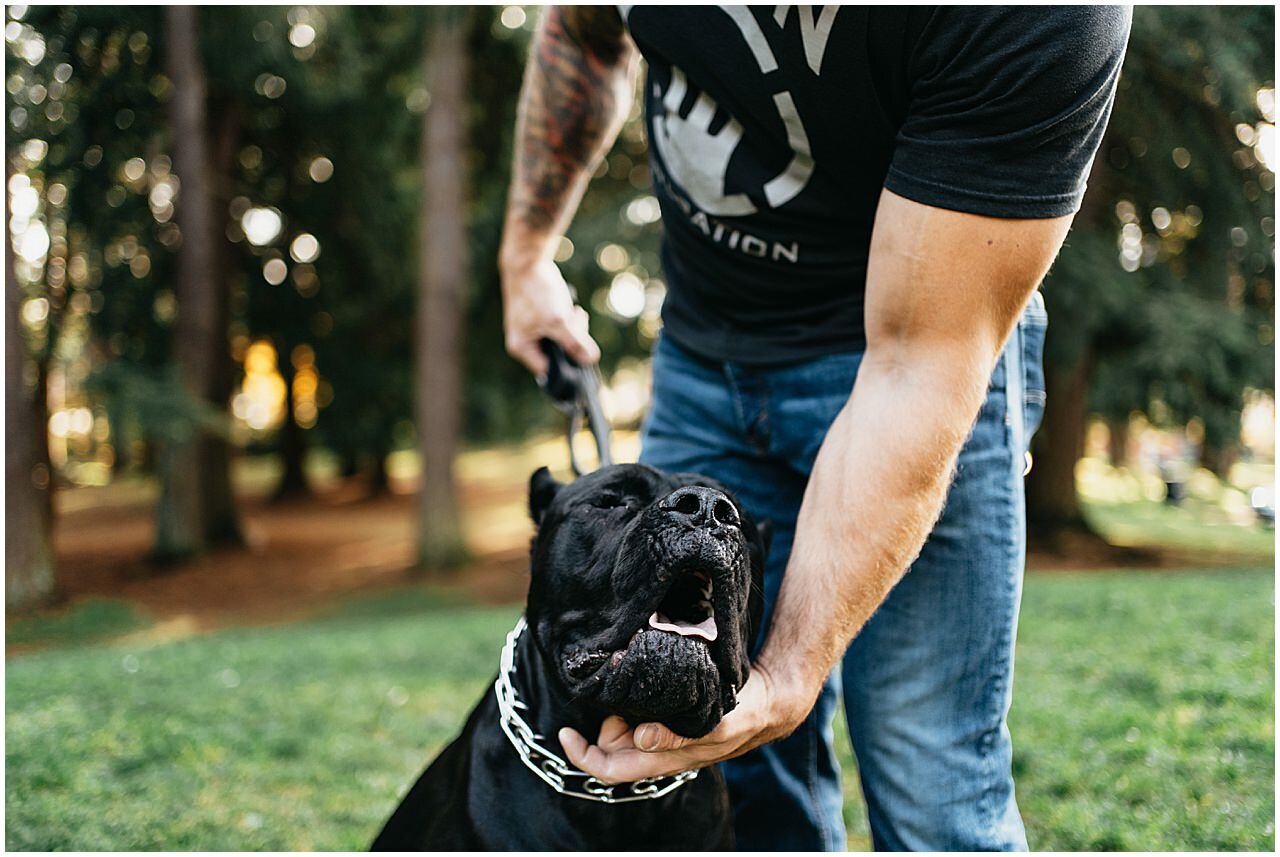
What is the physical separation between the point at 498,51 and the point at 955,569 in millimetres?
16521

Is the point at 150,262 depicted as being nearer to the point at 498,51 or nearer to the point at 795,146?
the point at 498,51

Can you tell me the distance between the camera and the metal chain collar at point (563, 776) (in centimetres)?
204

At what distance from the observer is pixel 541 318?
Result: 9.45ft

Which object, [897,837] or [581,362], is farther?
[581,362]

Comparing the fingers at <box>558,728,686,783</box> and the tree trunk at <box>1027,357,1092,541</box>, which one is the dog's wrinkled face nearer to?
the fingers at <box>558,728,686,783</box>

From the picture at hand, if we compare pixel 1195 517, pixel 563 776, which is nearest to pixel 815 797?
pixel 563 776

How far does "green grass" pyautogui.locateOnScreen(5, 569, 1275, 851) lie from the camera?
365cm

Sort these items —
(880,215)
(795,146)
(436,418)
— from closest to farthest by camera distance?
(880,215) < (795,146) < (436,418)

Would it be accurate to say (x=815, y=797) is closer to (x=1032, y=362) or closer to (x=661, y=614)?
(x=661, y=614)

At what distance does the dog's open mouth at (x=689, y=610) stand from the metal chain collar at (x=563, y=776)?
1.18 ft

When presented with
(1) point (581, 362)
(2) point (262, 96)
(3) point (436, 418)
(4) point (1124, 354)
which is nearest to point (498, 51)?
(2) point (262, 96)

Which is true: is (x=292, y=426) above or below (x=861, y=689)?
below

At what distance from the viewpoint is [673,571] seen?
1677 mm

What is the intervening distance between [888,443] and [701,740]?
64cm
